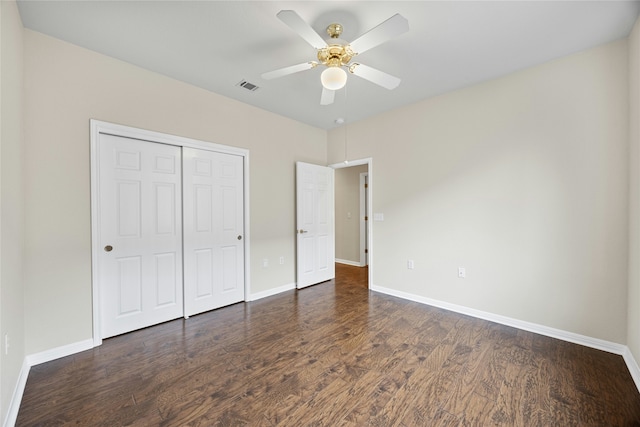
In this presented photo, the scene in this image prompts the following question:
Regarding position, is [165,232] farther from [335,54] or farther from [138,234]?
[335,54]

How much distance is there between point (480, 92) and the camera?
2955 mm

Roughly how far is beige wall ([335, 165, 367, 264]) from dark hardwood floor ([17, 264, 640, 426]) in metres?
2.98

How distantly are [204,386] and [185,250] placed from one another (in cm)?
159

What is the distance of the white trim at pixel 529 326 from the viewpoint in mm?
2262

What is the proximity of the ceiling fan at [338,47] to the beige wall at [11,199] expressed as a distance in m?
1.65

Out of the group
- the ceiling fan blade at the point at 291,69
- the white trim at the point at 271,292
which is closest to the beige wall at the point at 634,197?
the ceiling fan blade at the point at 291,69

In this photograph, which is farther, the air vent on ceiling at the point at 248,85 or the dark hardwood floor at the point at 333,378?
the air vent on ceiling at the point at 248,85

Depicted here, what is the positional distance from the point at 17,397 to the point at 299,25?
2998mm

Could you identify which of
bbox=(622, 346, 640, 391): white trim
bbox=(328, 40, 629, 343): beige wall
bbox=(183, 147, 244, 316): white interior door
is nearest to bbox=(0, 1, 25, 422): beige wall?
bbox=(183, 147, 244, 316): white interior door

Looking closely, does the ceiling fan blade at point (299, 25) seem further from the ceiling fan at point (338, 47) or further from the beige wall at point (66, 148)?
the beige wall at point (66, 148)

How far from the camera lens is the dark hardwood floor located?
158 cm

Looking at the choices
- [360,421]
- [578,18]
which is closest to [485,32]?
[578,18]

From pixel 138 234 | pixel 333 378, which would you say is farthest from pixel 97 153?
pixel 333 378

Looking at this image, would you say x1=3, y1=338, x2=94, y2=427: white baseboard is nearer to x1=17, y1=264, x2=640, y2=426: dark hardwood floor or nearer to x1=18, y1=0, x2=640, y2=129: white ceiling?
x1=17, y1=264, x2=640, y2=426: dark hardwood floor
